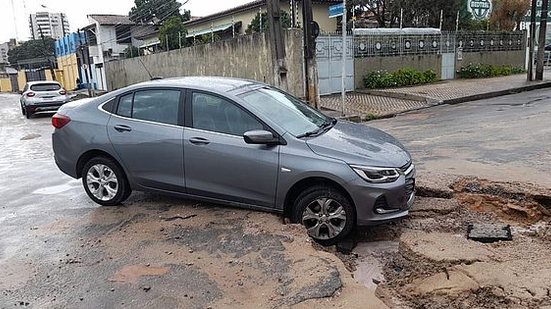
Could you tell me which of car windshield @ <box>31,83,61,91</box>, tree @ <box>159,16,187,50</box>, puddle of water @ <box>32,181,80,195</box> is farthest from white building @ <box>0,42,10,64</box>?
puddle of water @ <box>32,181,80,195</box>

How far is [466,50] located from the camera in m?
22.5

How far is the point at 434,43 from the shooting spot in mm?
21062

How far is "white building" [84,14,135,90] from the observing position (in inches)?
1630

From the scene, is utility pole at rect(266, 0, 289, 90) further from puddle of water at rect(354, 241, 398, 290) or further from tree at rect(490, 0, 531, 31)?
tree at rect(490, 0, 531, 31)

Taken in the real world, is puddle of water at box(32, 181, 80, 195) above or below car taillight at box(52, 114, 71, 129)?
below

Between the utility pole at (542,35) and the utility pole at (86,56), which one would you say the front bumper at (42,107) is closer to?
the utility pole at (542,35)

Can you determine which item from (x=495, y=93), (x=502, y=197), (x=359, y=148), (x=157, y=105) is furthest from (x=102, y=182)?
(x=495, y=93)

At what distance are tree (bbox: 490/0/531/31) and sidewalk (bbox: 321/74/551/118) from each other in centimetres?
729

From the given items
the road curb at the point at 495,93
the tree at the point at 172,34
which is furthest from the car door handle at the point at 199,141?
the tree at the point at 172,34

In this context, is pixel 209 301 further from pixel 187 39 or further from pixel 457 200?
pixel 187 39

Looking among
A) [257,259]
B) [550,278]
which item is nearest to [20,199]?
[257,259]

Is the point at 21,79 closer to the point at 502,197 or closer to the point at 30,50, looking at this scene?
the point at 30,50

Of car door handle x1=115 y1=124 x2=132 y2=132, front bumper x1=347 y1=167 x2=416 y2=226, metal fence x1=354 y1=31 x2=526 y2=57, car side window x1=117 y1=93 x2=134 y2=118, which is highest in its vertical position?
metal fence x1=354 y1=31 x2=526 y2=57

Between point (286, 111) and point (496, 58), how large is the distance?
74.9ft
